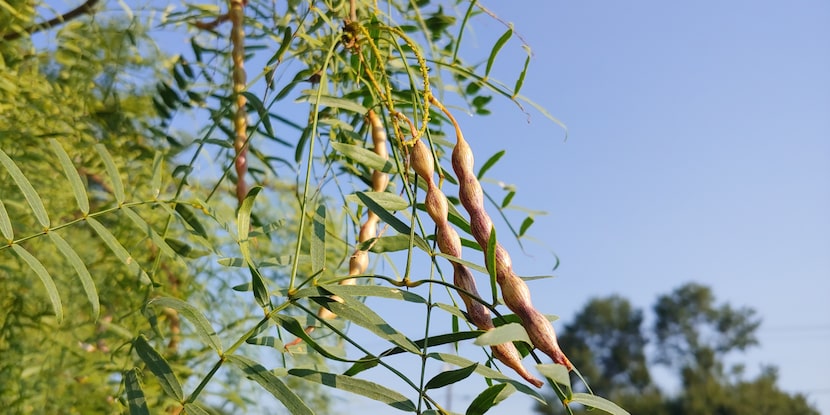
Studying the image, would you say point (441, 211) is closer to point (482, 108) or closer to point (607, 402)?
point (607, 402)

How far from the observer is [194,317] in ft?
0.93

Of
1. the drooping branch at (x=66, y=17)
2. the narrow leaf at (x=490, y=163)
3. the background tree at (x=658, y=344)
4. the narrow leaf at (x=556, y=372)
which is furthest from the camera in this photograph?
the background tree at (x=658, y=344)

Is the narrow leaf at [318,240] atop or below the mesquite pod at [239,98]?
below

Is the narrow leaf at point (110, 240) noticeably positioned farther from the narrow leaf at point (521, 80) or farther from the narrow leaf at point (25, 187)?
the narrow leaf at point (521, 80)

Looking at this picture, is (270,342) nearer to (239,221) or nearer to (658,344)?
(239,221)

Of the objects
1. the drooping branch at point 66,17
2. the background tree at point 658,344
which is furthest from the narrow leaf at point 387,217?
the background tree at point 658,344

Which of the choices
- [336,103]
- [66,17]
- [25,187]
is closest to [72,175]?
[25,187]

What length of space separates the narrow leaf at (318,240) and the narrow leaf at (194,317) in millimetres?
43

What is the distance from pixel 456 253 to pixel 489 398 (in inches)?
2.1

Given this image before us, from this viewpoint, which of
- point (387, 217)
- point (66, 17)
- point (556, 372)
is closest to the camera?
point (556, 372)

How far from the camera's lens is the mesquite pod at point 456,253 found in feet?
0.81

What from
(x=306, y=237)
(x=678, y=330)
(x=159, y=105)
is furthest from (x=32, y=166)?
(x=678, y=330)

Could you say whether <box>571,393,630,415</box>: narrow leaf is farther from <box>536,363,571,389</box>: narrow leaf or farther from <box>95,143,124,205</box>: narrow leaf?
<box>95,143,124,205</box>: narrow leaf

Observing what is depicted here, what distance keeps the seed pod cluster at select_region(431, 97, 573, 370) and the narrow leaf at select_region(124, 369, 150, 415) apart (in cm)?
13
